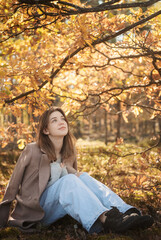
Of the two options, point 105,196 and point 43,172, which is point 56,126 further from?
point 105,196

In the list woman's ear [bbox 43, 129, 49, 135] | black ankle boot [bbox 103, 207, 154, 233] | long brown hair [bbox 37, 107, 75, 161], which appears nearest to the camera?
black ankle boot [bbox 103, 207, 154, 233]

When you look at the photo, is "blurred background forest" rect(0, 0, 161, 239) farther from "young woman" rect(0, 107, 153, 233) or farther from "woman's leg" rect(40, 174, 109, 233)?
"woman's leg" rect(40, 174, 109, 233)

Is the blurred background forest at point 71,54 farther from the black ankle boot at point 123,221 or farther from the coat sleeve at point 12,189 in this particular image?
the coat sleeve at point 12,189

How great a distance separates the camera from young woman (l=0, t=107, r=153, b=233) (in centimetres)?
225

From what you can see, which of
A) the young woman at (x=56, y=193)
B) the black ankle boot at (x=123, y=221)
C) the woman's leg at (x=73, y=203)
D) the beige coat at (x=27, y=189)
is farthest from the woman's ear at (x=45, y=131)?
the black ankle boot at (x=123, y=221)

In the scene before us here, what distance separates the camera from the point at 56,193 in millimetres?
2502

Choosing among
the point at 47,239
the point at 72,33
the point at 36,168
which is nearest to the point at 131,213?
the point at 47,239

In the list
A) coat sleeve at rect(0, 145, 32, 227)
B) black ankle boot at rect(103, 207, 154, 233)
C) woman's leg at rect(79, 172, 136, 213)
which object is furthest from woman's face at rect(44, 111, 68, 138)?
black ankle boot at rect(103, 207, 154, 233)

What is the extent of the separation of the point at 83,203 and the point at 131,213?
46cm

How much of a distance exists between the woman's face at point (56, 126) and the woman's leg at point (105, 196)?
1.78 ft

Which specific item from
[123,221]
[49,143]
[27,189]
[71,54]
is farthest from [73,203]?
[71,54]

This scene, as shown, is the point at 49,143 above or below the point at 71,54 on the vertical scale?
below

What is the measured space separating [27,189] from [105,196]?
78cm

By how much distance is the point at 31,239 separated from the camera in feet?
7.64
